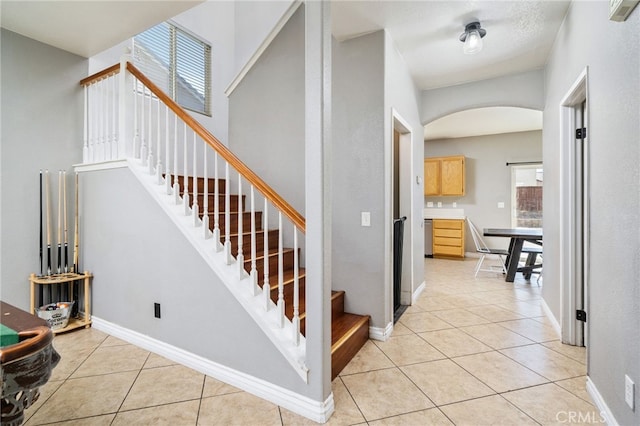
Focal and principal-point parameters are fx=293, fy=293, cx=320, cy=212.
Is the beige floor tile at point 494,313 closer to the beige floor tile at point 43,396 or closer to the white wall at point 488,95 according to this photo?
the white wall at point 488,95

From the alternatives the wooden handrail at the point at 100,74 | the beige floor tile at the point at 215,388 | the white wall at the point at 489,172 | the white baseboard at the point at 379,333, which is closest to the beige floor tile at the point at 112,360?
the beige floor tile at the point at 215,388

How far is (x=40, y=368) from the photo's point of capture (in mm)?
965

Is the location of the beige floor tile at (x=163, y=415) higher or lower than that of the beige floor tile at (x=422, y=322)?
lower

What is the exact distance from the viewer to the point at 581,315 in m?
2.44

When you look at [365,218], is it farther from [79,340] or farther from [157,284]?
[79,340]

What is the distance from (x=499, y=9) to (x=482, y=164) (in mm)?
4834

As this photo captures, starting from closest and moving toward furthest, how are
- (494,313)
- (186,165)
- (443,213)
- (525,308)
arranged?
1. (186,165)
2. (494,313)
3. (525,308)
4. (443,213)

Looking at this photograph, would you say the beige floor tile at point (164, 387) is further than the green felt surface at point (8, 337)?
Yes

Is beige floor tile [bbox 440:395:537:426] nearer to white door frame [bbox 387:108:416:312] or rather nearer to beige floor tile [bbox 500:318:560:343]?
beige floor tile [bbox 500:318:560:343]

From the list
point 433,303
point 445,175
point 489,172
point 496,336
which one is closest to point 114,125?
point 433,303

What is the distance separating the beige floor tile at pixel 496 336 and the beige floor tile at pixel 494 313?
218mm

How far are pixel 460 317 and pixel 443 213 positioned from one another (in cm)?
419

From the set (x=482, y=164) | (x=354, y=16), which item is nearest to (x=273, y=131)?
(x=354, y=16)

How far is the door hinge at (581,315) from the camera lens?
2430mm
